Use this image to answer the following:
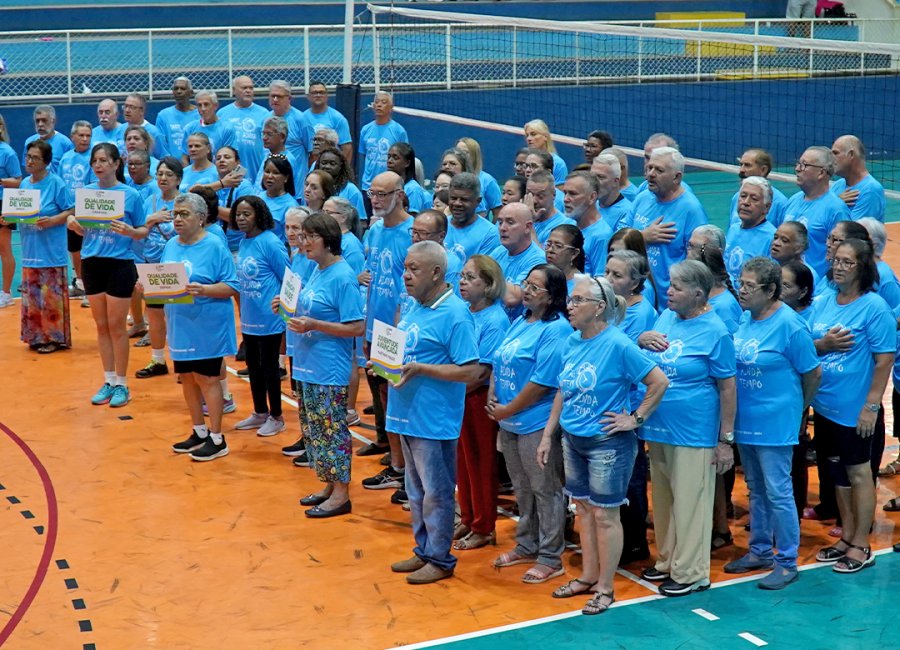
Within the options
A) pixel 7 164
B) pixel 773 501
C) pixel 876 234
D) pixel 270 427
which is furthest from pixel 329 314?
pixel 7 164

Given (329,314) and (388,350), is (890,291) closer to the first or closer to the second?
(388,350)

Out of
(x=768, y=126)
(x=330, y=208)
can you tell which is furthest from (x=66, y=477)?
(x=768, y=126)

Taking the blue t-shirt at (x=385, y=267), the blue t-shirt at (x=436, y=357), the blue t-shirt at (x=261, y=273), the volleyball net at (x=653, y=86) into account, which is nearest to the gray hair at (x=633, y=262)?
the blue t-shirt at (x=436, y=357)

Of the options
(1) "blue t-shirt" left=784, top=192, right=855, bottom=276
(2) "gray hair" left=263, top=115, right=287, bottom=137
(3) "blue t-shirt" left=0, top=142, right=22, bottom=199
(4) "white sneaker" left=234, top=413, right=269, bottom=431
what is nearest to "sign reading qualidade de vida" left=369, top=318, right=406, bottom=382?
(4) "white sneaker" left=234, top=413, right=269, bottom=431

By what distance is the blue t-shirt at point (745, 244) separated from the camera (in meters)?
8.66

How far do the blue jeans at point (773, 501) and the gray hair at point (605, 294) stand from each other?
49.7 inches

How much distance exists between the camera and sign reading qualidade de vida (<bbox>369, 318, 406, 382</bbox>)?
7137 mm

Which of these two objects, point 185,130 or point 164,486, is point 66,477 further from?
point 185,130

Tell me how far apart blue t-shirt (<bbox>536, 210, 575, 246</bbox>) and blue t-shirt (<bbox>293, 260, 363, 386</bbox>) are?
1418mm

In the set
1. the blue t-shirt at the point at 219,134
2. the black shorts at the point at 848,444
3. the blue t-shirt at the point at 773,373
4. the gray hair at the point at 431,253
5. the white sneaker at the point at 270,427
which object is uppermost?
the blue t-shirt at the point at 219,134

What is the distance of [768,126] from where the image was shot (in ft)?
79.4

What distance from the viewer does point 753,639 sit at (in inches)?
261

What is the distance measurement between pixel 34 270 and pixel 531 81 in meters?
12.2

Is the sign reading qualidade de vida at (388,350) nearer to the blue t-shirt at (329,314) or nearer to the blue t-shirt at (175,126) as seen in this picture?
the blue t-shirt at (329,314)
